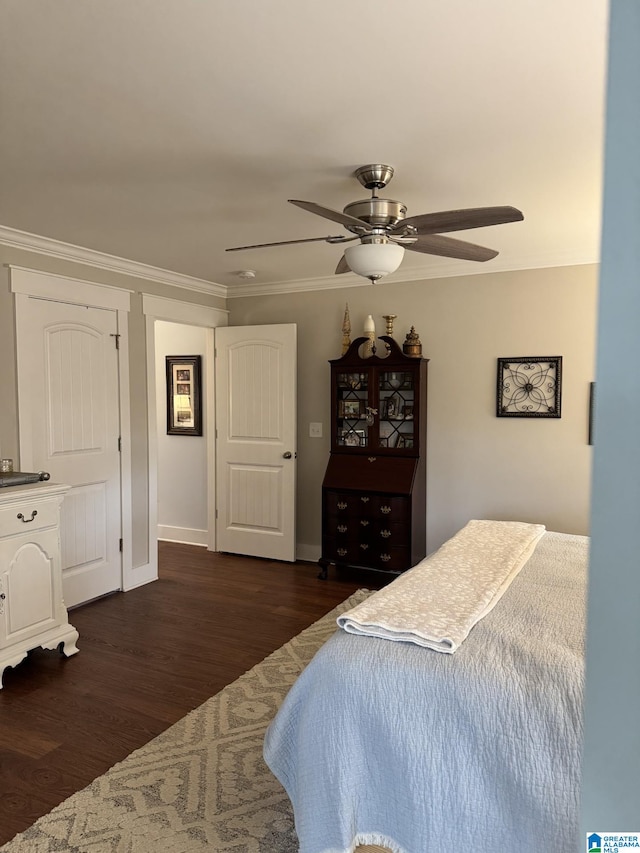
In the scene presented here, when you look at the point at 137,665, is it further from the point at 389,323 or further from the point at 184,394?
the point at 184,394

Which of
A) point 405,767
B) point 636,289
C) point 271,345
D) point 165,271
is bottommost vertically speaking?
point 405,767

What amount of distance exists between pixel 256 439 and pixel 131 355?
132cm

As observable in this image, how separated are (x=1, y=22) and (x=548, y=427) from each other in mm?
3812

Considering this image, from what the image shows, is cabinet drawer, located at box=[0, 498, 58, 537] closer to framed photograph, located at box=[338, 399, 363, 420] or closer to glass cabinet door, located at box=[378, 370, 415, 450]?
framed photograph, located at box=[338, 399, 363, 420]

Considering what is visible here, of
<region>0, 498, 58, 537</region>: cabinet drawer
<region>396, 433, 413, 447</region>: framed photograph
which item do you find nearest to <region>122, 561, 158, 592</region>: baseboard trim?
<region>0, 498, 58, 537</region>: cabinet drawer

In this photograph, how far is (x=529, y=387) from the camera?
14.0 ft

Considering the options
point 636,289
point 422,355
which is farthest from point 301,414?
point 636,289

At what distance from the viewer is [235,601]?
4.20 metres

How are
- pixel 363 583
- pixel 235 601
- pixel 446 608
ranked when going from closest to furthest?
pixel 446 608, pixel 235 601, pixel 363 583

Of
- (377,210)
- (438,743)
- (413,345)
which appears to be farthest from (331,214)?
(413,345)

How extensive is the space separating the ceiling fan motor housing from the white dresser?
2.16 meters

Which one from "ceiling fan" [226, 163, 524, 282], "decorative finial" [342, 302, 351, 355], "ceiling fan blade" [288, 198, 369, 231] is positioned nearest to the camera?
"ceiling fan blade" [288, 198, 369, 231]

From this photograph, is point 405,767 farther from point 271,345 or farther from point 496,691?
point 271,345

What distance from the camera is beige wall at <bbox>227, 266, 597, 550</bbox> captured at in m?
4.16
